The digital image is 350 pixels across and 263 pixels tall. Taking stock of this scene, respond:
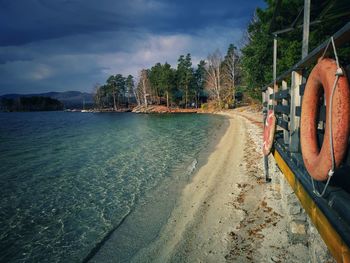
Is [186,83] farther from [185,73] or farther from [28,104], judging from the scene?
[28,104]

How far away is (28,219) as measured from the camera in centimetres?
654

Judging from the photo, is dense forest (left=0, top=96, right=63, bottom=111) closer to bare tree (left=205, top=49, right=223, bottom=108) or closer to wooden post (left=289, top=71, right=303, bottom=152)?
bare tree (left=205, top=49, right=223, bottom=108)

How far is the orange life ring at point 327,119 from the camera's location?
1786mm

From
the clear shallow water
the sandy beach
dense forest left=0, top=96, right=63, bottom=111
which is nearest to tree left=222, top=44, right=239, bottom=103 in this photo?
the clear shallow water

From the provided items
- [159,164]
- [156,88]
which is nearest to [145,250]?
[159,164]

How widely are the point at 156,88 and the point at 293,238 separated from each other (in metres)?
72.6

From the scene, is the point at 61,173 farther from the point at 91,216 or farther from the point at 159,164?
the point at 91,216

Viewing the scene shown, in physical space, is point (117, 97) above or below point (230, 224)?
above

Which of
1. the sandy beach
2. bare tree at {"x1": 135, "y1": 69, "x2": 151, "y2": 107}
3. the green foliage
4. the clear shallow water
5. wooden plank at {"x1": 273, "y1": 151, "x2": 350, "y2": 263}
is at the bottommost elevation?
the clear shallow water

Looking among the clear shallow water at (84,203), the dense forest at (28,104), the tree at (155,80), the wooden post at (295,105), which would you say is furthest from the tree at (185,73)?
the dense forest at (28,104)

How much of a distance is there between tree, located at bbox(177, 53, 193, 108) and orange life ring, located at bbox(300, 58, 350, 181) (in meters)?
61.1

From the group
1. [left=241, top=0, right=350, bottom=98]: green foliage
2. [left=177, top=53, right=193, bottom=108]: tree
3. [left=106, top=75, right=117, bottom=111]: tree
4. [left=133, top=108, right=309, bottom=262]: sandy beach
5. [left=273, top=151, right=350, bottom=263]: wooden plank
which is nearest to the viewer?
[left=273, top=151, right=350, bottom=263]: wooden plank

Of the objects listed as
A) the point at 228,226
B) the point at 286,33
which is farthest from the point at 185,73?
the point at 228,226

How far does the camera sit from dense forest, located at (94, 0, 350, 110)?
25.8ft
